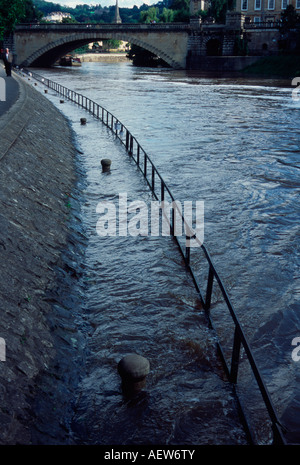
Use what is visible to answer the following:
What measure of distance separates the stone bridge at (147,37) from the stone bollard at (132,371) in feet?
265

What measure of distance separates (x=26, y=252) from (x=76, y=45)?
94323 mm

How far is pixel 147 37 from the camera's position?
85062mm

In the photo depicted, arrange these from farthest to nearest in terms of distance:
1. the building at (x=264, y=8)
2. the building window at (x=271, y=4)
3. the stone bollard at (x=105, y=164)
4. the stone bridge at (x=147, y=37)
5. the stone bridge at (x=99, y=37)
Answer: the building window at (x=271, y=4) → the building at (x=264, y=8) → the stone bridge at (x=99, y=37) → the stone bridge at (x=147, y=37) → the stone bollard at (x=105, y=164)

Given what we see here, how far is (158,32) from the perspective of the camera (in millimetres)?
84375

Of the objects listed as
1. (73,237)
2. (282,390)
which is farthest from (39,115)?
(282,390)

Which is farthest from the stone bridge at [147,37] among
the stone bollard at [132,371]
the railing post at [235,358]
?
the stone bollard at [132,371]

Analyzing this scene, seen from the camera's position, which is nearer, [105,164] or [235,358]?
[235,358]

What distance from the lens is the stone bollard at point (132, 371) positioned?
7125 mm

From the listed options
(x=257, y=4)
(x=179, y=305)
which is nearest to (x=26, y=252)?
(x=179, y=305)

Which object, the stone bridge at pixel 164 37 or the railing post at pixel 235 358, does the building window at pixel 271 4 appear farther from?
the railing post at pixel 235 358

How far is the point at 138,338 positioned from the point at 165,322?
76 cm

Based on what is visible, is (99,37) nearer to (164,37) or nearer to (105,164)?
(164,37)

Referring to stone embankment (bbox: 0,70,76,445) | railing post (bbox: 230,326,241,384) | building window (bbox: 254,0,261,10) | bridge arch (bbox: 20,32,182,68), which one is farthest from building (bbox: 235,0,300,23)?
railing post (bbox: 230,326,241,384)
